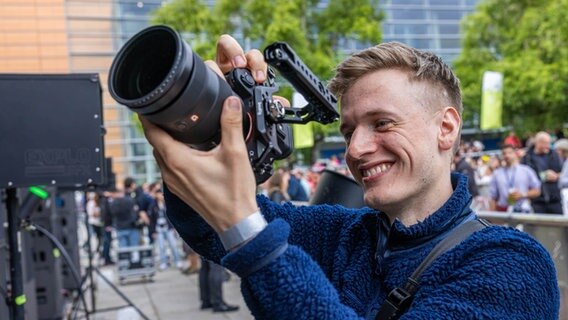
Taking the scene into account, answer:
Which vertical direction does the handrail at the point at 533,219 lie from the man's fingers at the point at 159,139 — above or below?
below

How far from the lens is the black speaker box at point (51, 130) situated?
3.13 meters

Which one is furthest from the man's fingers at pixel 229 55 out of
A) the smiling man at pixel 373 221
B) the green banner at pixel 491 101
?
the green banner at pixel 491 101

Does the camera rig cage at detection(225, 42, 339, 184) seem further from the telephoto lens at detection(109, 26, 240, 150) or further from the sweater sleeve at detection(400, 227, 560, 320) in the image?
the sweater sleeve at detection(400, 227, 560, 320)

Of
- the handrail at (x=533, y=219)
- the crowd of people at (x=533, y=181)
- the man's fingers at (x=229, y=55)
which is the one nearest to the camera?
the man's fingers at (x=229, y=55)

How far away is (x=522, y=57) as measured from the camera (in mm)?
26375

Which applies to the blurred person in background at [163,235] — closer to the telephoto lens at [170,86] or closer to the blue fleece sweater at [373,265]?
the blue fleece sweater at [373,265]

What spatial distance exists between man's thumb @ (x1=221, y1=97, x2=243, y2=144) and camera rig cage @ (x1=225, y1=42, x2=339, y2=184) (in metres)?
0.13

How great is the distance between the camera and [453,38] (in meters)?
39.0

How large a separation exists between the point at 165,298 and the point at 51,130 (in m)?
5.89

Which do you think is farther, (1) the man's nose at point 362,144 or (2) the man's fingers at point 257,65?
(1) the man's nose at point 362,144

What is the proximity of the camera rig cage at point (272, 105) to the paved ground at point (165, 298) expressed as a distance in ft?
17.3

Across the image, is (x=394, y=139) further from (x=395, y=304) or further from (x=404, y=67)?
(x=395, y=304)

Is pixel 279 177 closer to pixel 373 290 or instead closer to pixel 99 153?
pixel 99 153

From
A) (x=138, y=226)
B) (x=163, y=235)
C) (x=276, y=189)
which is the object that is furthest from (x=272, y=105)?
(x=163, y=235)
